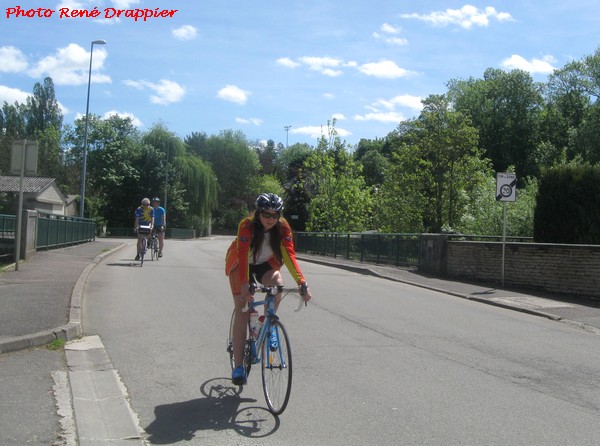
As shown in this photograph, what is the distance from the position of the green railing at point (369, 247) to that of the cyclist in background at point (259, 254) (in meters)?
15.2

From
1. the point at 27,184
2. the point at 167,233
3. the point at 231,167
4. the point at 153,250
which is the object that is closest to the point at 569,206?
the point at 153,250

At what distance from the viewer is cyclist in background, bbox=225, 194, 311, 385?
5204 mm

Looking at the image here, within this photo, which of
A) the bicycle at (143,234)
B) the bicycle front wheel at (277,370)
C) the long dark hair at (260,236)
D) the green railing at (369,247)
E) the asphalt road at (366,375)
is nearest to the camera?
the asphalt road at (366,375)

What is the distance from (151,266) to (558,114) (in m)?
55.3

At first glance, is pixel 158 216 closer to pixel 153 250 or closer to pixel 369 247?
pixel 153 250

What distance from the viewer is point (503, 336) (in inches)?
357

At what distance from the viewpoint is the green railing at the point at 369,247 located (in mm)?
20875

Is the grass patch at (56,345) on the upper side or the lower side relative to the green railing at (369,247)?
lower

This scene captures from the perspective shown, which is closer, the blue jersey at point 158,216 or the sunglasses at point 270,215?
the sunglasses at point 270,215

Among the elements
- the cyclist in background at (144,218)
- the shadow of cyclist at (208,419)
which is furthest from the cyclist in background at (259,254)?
the cyclist in background at (144,218)

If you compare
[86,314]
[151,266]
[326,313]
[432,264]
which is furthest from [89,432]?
[432,264]

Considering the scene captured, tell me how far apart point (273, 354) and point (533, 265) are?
1186 centimetres

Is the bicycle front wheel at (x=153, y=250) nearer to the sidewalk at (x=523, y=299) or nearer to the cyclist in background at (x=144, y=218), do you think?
the cyclist in background at (x=144, y=218)

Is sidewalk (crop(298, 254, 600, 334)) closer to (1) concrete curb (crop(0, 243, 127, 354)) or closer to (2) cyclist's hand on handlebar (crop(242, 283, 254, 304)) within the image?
(2) cyclist's hand on handlebar (crop(242, 283, 254, 304))
